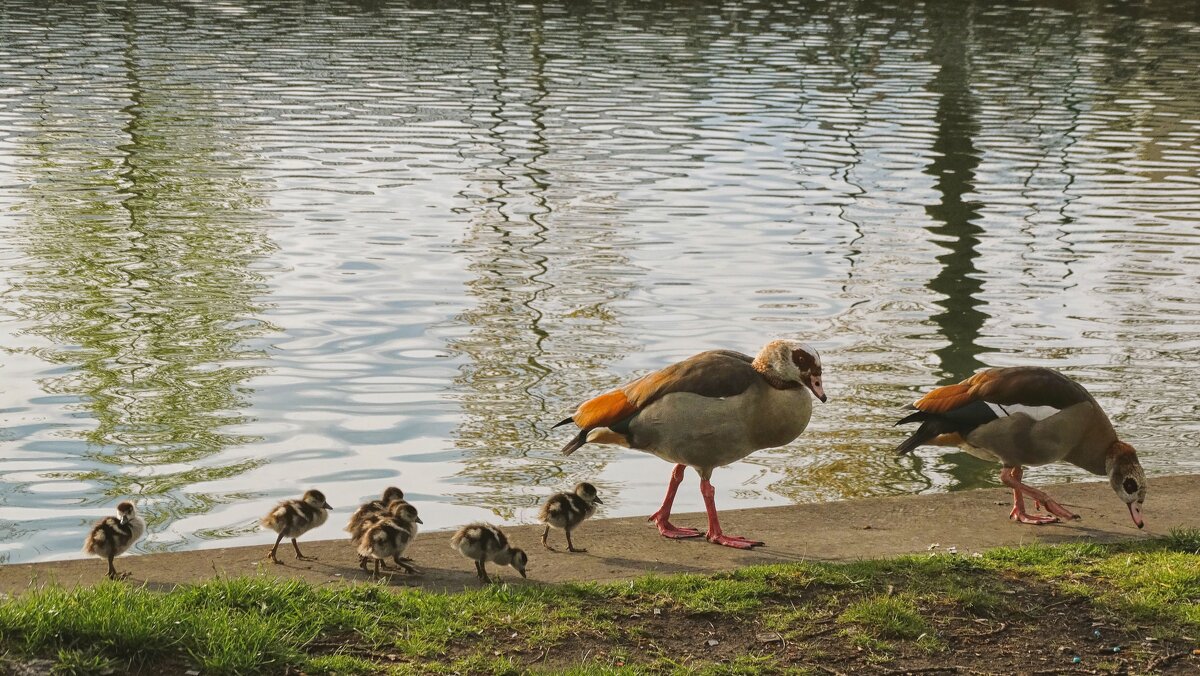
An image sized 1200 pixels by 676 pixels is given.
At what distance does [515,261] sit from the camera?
14141 mm

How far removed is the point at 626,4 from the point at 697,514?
3166 cm

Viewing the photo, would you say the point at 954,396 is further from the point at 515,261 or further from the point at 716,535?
the point at 515,261

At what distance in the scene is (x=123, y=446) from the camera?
923cm

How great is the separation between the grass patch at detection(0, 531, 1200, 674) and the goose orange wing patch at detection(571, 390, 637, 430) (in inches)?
52.5

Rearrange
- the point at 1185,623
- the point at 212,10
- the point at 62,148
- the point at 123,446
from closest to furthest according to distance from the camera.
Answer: the point at 1185,623
the point at 123,446
the point at 62,148
the point at 212,10

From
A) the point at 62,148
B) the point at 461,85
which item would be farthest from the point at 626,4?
the point at 62,148

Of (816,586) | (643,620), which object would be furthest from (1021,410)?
(643,620)

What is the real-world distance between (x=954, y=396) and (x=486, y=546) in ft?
9.30

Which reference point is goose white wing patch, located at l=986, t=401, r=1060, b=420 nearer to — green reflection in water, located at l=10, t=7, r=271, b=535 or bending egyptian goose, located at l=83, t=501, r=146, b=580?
bending egyptian goose, located at l=83, t=501, r=146, b=580

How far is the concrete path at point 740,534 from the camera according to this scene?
656cm

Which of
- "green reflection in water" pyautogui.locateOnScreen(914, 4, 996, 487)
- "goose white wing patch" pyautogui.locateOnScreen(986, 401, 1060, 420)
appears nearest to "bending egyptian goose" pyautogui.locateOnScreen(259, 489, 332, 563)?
"goose white wing patch" pyautogui.locateOnScreen(986, 401, 1060, 420)

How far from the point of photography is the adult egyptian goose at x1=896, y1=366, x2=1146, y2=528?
7.61 meters

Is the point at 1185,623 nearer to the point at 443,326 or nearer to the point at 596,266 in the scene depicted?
the point at 443,326

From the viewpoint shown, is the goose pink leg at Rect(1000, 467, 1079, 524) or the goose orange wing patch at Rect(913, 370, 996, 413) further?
the goose orange wing patch at Rect(913, 370, 996, 413)
